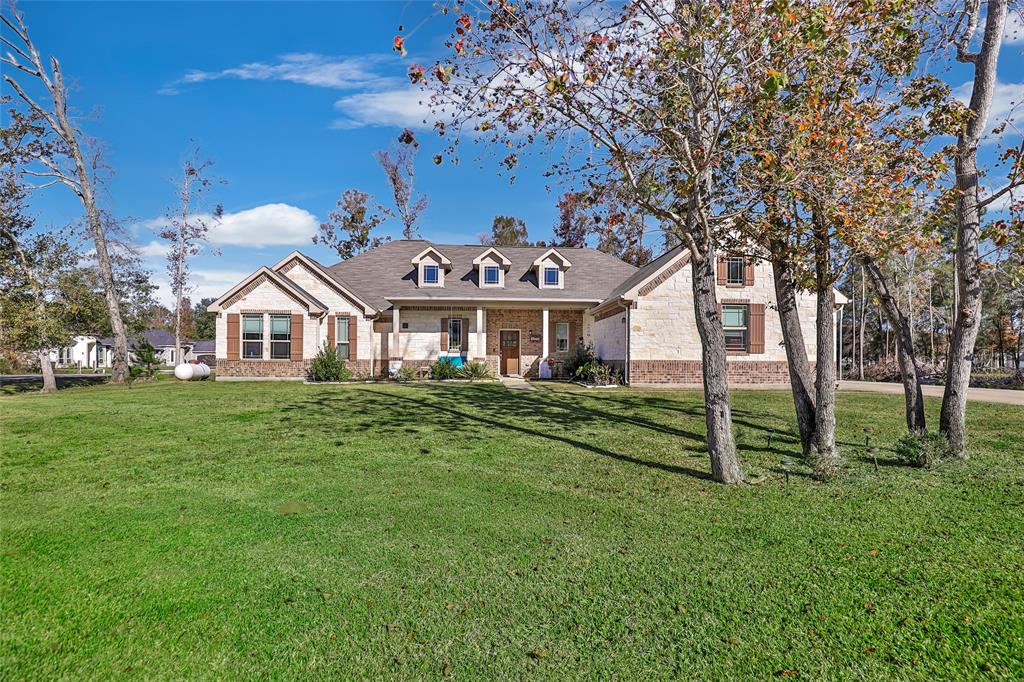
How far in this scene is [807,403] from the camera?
7953 millimetres

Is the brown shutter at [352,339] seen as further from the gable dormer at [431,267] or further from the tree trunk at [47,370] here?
the tree trunk at [47,370]

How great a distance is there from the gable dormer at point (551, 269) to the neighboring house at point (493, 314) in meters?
0.05

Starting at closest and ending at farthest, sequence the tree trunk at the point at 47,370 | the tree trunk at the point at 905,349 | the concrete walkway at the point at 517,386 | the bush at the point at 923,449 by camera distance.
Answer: the bush at the point at 923,449 < the tree trunk at the point at 905,349 < the concrete walkway at the point at 517,386 < the tree trunk at the point at 47,370

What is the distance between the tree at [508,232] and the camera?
4403 centimetres

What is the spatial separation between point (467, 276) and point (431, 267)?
1770 millimetres

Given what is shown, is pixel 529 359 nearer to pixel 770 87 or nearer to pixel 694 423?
pixel 694 423

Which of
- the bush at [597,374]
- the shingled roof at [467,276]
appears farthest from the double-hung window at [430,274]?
the bush at [597,374]

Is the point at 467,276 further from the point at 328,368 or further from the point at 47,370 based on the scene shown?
the point at 47,370

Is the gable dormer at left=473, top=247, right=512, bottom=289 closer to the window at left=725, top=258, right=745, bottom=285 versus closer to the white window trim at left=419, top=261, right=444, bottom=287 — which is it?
the white window trim at left=419, top=261, right=444, bottom=287

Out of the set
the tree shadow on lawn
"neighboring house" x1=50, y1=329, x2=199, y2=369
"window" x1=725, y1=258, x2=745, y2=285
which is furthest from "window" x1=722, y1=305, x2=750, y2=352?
"neighboring house" x1=50, y1=329, x2=199, y2=369

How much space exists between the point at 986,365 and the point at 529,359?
2826 cm

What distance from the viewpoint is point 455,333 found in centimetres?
2370

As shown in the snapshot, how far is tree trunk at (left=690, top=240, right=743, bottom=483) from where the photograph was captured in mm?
6637

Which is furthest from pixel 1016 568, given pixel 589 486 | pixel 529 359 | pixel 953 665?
pixel 529 359
